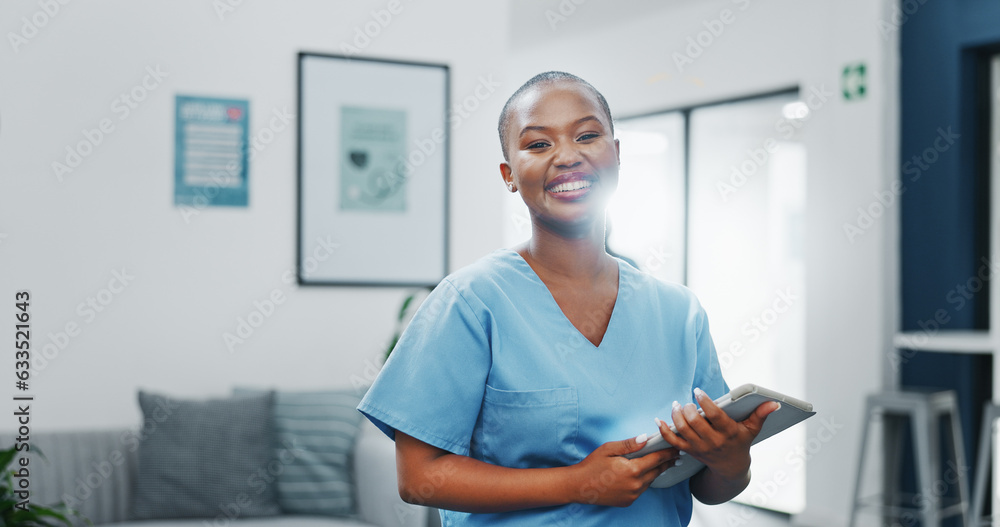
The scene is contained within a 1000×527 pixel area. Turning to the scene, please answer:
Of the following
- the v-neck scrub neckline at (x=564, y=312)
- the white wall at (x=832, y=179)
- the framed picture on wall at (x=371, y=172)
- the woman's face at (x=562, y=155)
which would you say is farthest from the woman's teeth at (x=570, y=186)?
the white wall at (x=832, y=179)

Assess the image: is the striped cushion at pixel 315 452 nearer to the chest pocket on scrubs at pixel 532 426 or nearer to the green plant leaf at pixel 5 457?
the green plant leaf at pixel 5 457

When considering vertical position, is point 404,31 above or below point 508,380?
above

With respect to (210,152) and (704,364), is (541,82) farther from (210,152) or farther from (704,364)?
(210,152)

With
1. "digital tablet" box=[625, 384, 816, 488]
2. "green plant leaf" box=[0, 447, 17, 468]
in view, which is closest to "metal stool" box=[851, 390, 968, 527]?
"digital tablet" box=[625, 384, 816, 488]

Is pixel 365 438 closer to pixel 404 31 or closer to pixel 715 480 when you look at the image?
pixel 404 31

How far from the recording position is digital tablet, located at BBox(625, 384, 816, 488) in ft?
2.77

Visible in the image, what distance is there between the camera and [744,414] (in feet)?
2.94

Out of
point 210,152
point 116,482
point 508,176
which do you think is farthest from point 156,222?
point 508,176

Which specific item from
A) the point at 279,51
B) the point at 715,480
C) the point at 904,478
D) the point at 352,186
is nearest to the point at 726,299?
the point at 904,478

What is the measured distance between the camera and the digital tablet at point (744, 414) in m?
0.84

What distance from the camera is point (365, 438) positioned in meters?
2.94

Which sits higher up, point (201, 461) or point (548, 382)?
point (548, 382)

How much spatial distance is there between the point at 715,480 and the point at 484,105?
2.81m

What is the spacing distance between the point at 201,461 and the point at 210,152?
45.3 inches
